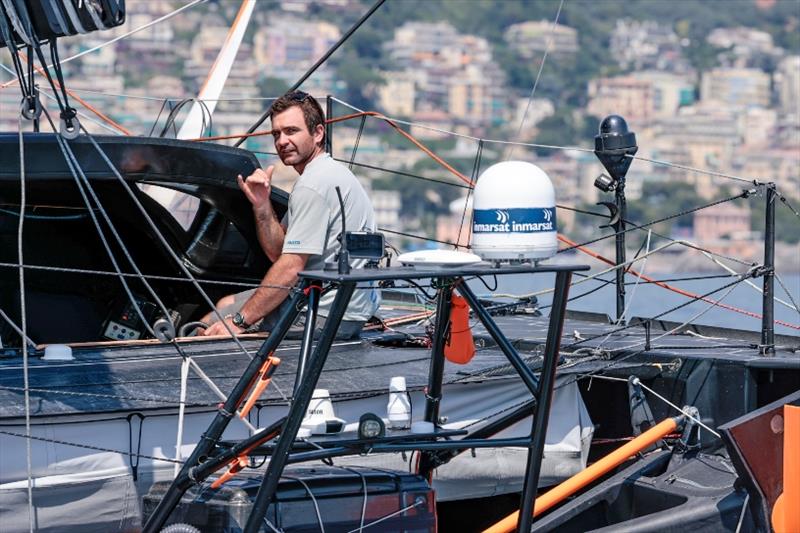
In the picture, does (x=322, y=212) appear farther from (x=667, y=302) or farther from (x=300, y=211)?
(x=667, y=302)

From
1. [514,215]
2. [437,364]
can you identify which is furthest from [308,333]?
[437,364]

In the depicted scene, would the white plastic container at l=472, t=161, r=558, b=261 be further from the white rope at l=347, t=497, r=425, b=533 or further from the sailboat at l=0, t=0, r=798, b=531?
the white rope at l=347, t=497, r=425, b=533

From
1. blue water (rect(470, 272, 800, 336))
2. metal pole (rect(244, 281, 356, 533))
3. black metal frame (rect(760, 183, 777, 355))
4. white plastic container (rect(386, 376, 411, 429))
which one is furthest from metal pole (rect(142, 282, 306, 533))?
blue water (rect(470, 272, 800, 336))

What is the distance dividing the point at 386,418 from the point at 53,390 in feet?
3.65

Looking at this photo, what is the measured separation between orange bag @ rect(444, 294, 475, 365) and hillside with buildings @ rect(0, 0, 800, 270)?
55.4 meters

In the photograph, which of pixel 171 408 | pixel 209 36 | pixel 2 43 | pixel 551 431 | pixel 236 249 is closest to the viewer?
pixel 171 408

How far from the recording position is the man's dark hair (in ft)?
18.0

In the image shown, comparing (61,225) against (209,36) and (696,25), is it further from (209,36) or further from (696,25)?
(696,25)

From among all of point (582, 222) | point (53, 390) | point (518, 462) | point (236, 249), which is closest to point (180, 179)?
point (236, 249)

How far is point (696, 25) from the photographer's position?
101812 mm

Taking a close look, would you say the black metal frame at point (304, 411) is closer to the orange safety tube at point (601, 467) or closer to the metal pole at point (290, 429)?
the metal pole at point (290, 429)

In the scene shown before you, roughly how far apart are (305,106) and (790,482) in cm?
217

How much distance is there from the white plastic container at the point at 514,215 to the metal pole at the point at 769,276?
4.72 feet

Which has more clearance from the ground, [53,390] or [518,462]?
[53,390]
